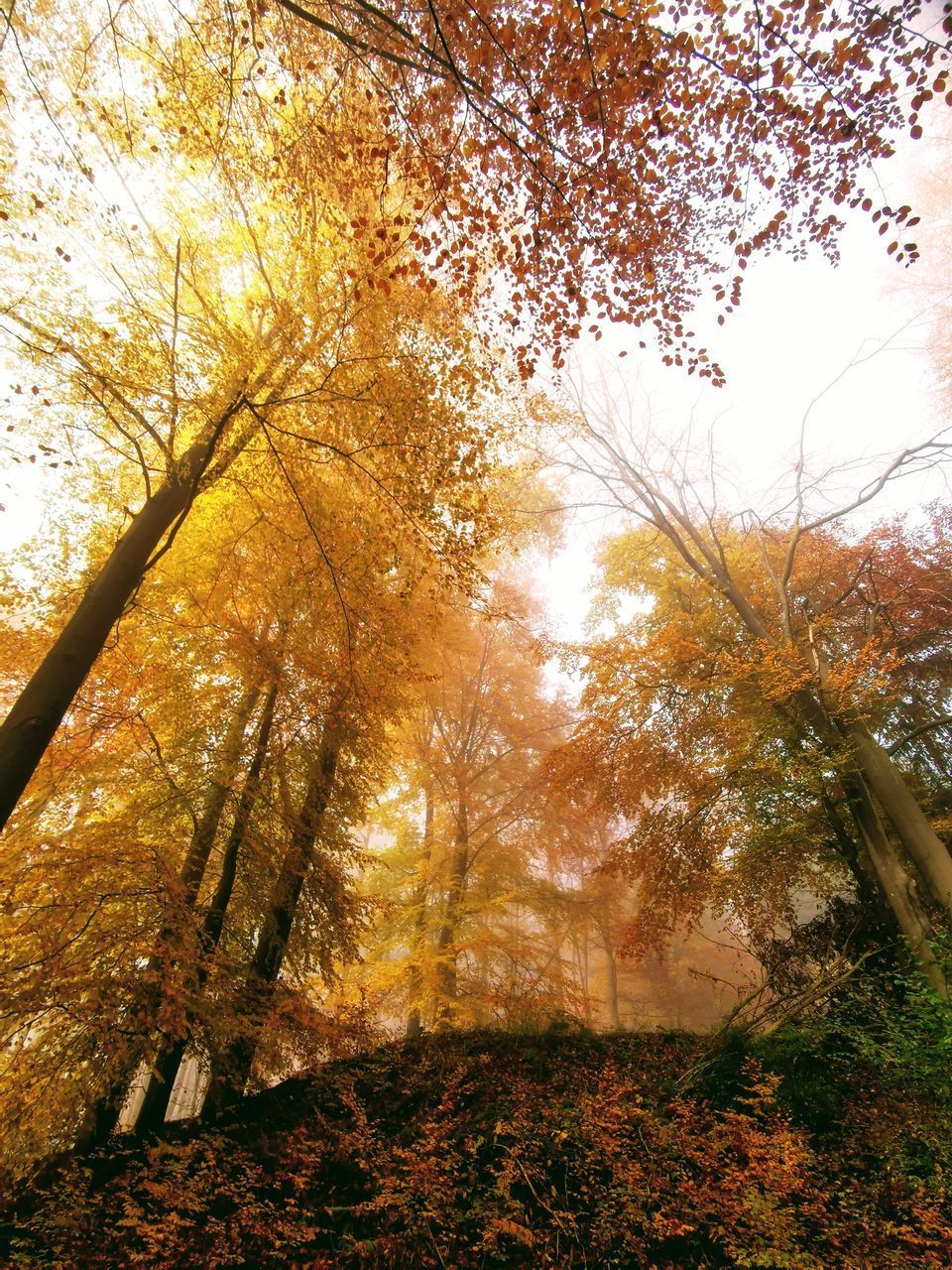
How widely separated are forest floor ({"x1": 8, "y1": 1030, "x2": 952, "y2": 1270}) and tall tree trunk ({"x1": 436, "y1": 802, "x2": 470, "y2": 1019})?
92.4 inches

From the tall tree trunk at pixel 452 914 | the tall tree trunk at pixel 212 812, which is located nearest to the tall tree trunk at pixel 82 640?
the tall tree trunk at pixel 212 812

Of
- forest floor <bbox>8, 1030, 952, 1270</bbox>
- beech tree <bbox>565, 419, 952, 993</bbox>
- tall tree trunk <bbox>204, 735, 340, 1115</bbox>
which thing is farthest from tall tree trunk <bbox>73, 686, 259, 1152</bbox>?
beech tree <bbox>565, 419, 952, 993</bbox>

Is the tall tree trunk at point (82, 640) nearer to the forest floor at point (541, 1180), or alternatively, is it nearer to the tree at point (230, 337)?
the tree at point (230, 337)

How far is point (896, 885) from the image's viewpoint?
6461mm

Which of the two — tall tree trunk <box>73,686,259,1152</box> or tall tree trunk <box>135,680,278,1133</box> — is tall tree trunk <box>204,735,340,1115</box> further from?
tall tree trunk <box>73,686,259,1152</box>

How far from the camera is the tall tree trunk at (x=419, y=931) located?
8.21 metres

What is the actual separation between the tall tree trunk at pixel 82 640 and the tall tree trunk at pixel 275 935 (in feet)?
9.64

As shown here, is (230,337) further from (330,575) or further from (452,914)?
(452,914)

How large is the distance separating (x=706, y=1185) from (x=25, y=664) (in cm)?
775

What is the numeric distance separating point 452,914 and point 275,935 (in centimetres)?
392

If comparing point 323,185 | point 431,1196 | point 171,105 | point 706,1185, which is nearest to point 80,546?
point 171,105

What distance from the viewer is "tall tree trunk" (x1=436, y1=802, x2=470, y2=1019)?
8086 mm

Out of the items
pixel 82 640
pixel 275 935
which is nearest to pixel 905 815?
pixel 275 935

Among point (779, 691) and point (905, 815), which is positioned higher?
point (779, 691)
